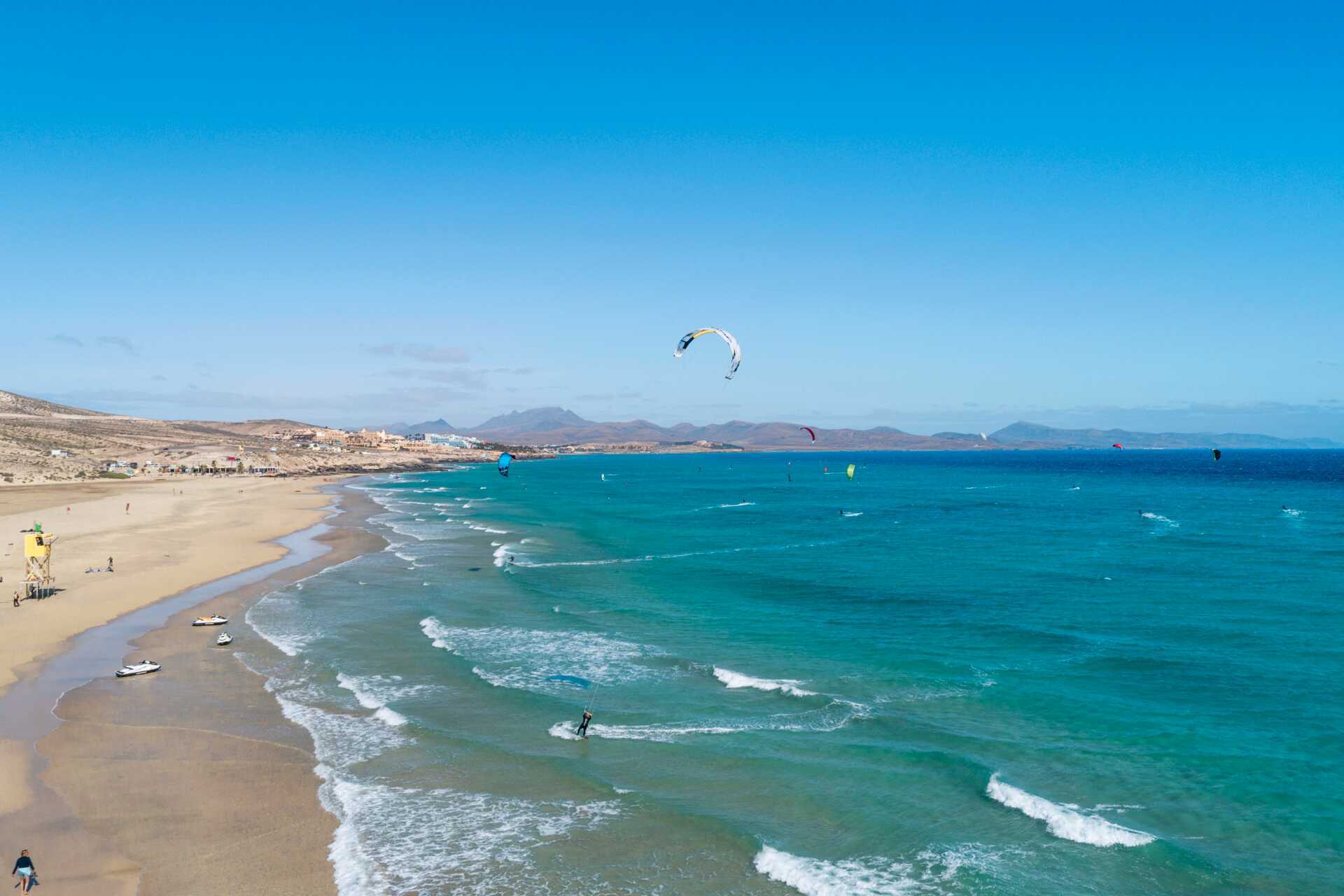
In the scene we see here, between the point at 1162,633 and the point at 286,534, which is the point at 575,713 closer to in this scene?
the point at 1162,633

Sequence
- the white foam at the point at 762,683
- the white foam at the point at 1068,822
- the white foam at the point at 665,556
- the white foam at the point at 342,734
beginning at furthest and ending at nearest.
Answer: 1. the white foam at the point at 665,556
2. the white foam at the point at 762,683
3. the white foam at the point at 342,734
4. the white foam at the point at 1068,822

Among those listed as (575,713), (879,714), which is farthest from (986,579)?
(575,713)

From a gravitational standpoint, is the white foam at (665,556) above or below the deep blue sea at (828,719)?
above

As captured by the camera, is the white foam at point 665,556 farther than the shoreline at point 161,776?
Yes

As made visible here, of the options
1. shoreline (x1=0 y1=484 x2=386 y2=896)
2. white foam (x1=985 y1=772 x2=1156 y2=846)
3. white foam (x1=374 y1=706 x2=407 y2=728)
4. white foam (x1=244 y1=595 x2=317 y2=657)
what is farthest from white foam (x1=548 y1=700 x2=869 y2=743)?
white foam (x1=244 y1=595 x2=317 y2=657)

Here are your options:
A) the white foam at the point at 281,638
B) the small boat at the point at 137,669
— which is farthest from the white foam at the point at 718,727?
the small boat at the point at 137,669

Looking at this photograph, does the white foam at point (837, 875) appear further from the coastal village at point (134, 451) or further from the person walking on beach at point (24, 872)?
the coastal village at point (134, 451)

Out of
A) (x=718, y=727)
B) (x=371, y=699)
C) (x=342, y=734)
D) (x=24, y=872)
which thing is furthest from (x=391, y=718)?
(x=24, y=872)
